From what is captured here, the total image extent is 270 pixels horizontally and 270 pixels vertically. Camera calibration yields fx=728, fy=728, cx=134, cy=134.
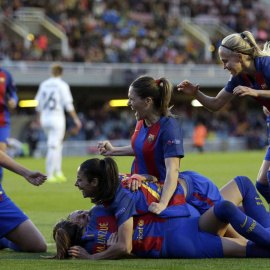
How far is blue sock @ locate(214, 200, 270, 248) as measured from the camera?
5664mm

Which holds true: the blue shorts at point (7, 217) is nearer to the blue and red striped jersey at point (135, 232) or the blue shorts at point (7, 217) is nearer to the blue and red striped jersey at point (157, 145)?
the blue and red striped jersey at point (135, 232)

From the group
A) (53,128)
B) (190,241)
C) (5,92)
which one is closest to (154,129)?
(190,241)

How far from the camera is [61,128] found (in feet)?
52.4

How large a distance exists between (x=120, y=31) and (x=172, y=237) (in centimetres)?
3526

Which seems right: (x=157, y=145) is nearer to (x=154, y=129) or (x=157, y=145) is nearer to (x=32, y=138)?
(x=154, y=129)

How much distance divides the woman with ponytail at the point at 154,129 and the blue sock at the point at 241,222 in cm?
70

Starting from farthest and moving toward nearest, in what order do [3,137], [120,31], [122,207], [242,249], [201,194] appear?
[120,31] → [3,137] → [201,194] → [242,249] → [122,207]

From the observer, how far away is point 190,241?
5.84m

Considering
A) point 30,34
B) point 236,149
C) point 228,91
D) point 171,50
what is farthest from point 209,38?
point 228,91

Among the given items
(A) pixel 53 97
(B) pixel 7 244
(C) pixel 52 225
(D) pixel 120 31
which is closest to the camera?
(B) pixel 7 244

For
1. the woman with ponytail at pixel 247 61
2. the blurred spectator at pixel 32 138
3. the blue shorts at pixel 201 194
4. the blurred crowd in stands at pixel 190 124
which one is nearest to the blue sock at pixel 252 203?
the blue shorts at pixel 201 194

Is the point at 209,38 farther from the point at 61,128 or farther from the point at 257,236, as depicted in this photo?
the point at 257,236

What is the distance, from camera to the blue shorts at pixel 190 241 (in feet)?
19.1

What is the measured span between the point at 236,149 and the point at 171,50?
7.10m
